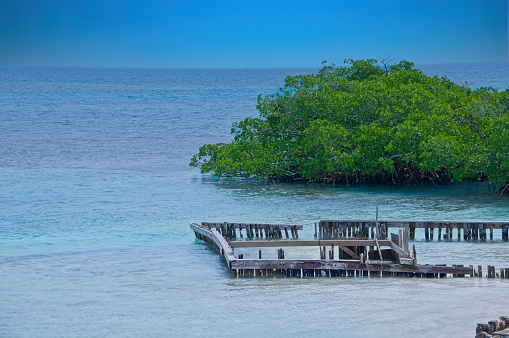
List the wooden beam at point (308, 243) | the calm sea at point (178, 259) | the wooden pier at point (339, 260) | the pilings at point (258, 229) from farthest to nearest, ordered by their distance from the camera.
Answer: the pilings at point (258, 229) < the wooden beam at point (308, 243) < the wooden pier at point (339, 260) < the calm sea at point (178, 259)

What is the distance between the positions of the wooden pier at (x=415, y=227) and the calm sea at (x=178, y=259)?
1.57 feet

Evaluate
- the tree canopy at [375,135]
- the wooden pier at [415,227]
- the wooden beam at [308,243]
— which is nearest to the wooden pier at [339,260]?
the wooden beam at [308,243]

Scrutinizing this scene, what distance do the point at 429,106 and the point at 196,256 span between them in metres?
13.1

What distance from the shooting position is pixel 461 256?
22062mm

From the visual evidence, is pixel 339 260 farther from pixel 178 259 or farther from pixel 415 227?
pixel 415 227

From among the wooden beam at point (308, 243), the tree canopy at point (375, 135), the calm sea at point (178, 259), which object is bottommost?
the calm sea at point (178, 259)

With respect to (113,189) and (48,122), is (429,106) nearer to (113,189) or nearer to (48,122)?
(113,189)

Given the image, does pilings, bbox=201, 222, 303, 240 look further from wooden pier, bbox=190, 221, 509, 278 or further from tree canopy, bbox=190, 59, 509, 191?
tree canopy, bbox=190, 59, 509, 191

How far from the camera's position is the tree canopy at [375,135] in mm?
29953

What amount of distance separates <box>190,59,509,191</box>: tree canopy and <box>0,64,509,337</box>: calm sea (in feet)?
2.92

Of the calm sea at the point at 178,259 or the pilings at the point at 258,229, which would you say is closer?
the calm sea at the point at 178,259

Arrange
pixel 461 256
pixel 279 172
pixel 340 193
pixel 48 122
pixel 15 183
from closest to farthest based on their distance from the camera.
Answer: pixel 461 256
pixel 340 193
pixel 279 172
pixel 15 183
pixel 48 122

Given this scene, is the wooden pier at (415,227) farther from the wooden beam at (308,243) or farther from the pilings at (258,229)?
the wooden beam at (308,243)

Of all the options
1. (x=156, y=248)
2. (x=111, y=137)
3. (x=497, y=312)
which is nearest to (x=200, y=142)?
(x=111, y=137)
